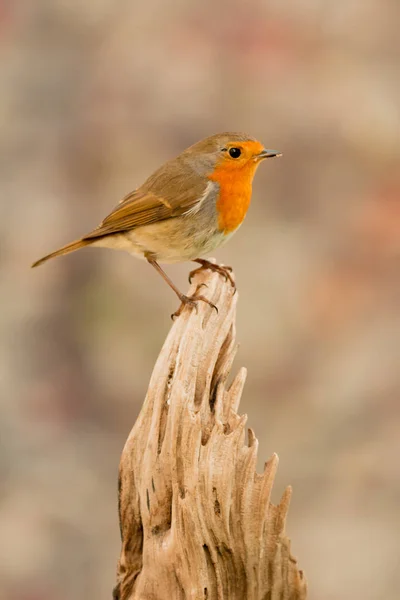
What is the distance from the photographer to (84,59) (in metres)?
5.91

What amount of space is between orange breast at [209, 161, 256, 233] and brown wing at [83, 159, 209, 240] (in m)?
0.06

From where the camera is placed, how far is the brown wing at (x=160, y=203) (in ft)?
11.3

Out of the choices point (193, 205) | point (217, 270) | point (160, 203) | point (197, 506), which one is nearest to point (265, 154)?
point (193, 205)

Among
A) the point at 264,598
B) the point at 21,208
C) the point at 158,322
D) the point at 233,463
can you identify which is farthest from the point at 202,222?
the point at 21,208

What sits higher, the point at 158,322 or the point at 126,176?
the point at 126,176

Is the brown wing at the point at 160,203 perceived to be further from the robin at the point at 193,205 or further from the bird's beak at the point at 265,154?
the bird's beak at the point at 265,154

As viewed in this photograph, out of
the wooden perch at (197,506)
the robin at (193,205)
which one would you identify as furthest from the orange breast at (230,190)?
the wooden perch at (197,506)

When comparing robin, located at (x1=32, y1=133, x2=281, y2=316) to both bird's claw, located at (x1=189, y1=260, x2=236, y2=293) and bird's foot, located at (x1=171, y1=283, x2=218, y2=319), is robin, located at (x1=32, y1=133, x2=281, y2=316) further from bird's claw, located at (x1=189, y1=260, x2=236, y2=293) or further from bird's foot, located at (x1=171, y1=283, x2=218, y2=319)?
bird's claw, located at (x1=189, y1=260, x2=236, y2=293)

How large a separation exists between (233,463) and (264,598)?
16.6 inches

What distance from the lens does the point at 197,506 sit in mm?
2742

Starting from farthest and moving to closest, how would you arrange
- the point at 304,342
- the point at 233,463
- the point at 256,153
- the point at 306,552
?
the point at 304,342, the point at 306,552, the point at 256,153, the point at 233,463

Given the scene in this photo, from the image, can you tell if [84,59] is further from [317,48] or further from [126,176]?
[317,48]

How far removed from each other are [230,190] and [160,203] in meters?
0.26

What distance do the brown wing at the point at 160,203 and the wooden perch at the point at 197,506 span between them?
2.23 feet
